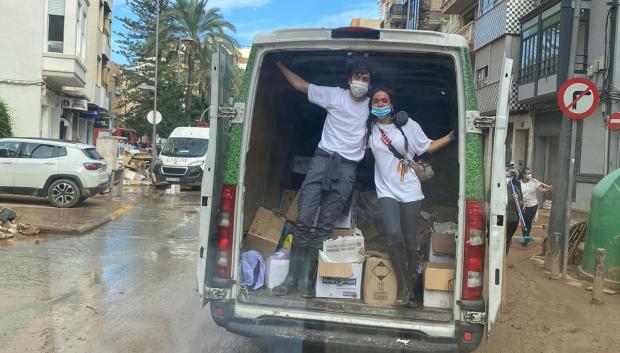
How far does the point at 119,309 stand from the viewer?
233 inches

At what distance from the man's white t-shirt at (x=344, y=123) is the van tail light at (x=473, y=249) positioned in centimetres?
110

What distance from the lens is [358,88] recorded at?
455 centimetres

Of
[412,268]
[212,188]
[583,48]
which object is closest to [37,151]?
[212,188]

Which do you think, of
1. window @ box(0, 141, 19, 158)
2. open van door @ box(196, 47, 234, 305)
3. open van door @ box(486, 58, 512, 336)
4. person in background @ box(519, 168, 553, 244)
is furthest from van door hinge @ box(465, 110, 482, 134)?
window @ box(0, 141, 19, 158)

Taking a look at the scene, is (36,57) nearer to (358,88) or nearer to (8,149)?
(8,149)

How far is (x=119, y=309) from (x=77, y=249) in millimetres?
3767

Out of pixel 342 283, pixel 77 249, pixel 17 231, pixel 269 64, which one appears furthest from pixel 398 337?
pixel 17 231

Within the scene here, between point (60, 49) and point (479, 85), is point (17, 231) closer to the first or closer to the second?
point (60, 49)

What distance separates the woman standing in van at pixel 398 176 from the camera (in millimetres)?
4367

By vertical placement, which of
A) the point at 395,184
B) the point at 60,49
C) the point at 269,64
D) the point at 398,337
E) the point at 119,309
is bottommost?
the point at 119,309

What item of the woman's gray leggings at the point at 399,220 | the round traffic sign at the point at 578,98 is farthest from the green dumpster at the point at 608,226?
the woman's gray leggings at the point at 399,220

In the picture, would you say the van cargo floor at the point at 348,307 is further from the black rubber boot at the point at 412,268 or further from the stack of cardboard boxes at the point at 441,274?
the black rubber boot at the point at 412,268

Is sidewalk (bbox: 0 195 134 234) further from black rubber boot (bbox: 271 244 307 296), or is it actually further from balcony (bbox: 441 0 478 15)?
balcony (bbox: 441 0 478 15)

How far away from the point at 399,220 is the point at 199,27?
34.4m
